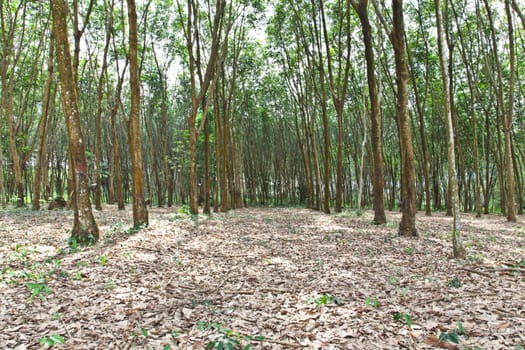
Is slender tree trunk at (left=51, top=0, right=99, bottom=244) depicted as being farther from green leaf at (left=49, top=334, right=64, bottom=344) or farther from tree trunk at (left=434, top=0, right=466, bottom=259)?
tree trunk at (left=434, top=0, right=466, bottom=259)

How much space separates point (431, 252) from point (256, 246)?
3540mm

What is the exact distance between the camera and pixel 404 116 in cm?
771

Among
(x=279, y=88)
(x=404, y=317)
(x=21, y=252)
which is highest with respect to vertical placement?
(x=279, y=88)

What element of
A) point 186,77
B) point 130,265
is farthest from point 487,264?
point 186,77

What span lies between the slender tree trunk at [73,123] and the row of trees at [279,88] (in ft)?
0.08

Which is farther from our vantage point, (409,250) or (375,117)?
(375,117)

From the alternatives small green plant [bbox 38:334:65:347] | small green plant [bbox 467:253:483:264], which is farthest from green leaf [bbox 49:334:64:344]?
small green plant [bbox 467:253:483:264]

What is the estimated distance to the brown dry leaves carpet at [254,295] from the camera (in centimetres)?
311

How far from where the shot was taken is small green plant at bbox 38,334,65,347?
2.81 m

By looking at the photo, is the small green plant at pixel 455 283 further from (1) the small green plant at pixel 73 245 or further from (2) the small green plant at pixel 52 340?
(1) the small green plant at pixel 73 245

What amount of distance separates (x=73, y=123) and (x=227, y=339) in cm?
522

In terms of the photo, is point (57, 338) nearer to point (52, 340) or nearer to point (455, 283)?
point (52, 340)

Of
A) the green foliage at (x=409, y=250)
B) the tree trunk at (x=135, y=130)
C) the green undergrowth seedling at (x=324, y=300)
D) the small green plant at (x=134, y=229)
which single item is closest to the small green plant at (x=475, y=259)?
the green foliage at (x=409, y=250)

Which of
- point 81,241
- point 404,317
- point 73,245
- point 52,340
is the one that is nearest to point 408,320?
point 404,317
